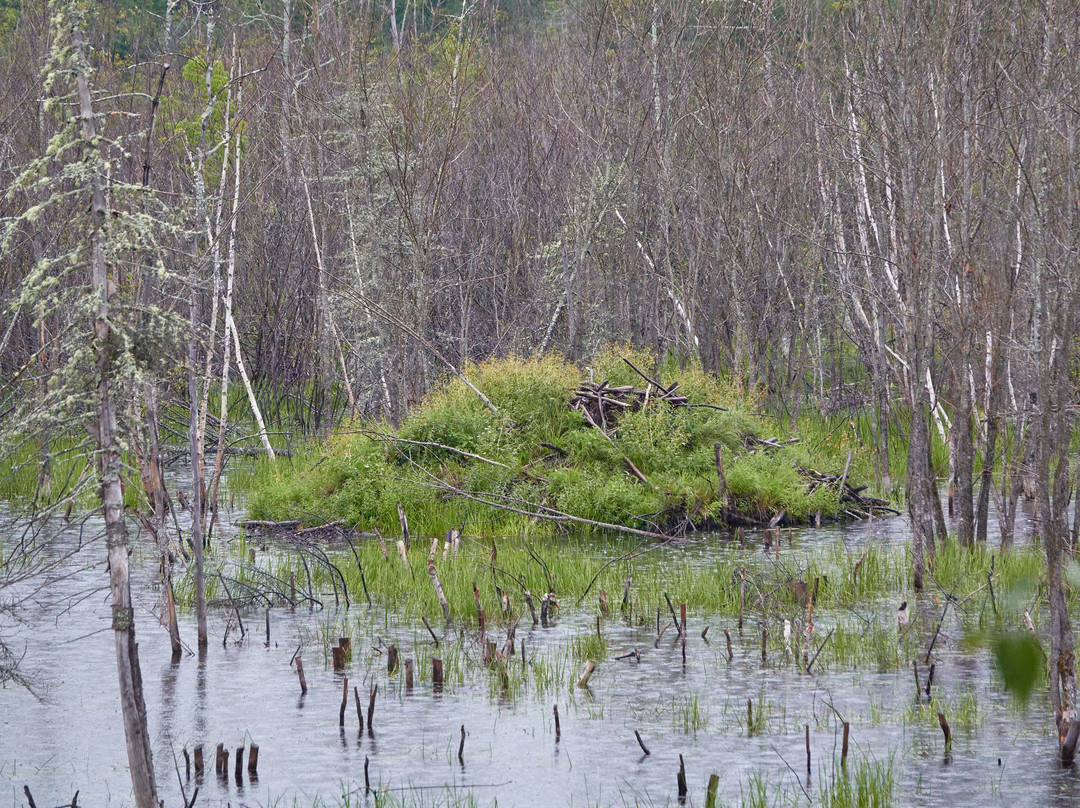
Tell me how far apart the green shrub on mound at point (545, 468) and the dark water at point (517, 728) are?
15.8 ft

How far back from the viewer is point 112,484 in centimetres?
531

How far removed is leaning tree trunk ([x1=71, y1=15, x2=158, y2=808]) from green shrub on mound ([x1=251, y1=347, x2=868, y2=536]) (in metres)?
9.28

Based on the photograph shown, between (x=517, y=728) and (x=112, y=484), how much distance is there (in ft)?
11.7

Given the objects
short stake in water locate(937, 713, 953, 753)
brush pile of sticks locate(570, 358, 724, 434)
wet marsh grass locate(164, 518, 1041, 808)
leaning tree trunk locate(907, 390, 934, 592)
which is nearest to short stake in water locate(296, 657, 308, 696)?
wet marsh grass locate(164, 518, 1041, 808)

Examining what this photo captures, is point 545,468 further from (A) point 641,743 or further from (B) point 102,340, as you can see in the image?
(B) point 102,340

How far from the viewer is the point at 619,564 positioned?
1315 cm

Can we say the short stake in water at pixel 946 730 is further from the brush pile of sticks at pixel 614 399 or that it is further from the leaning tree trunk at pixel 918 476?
the brush pile of sticks at pixel 614 399

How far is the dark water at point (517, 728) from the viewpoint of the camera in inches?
271

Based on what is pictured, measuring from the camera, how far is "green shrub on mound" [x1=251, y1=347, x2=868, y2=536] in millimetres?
15344

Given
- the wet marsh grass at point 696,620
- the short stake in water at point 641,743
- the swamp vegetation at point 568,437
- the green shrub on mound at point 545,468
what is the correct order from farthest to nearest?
the green shrub on mound at point 545,468 < the wet marsh grass at point 696,620 < the short stake in water at point 641,743 < the swamp vegetation at point 568,437

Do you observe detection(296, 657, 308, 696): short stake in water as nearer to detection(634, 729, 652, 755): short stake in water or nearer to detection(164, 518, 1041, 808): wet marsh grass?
detection(164, 518, 1041, 808): wet marsh grass

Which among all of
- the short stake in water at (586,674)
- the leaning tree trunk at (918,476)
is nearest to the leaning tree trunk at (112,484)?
the short stake in water at (586,674)

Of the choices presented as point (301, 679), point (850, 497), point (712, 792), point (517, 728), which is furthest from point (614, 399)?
point (712, 792)

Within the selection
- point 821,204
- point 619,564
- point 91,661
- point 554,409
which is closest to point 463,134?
point 821,204
